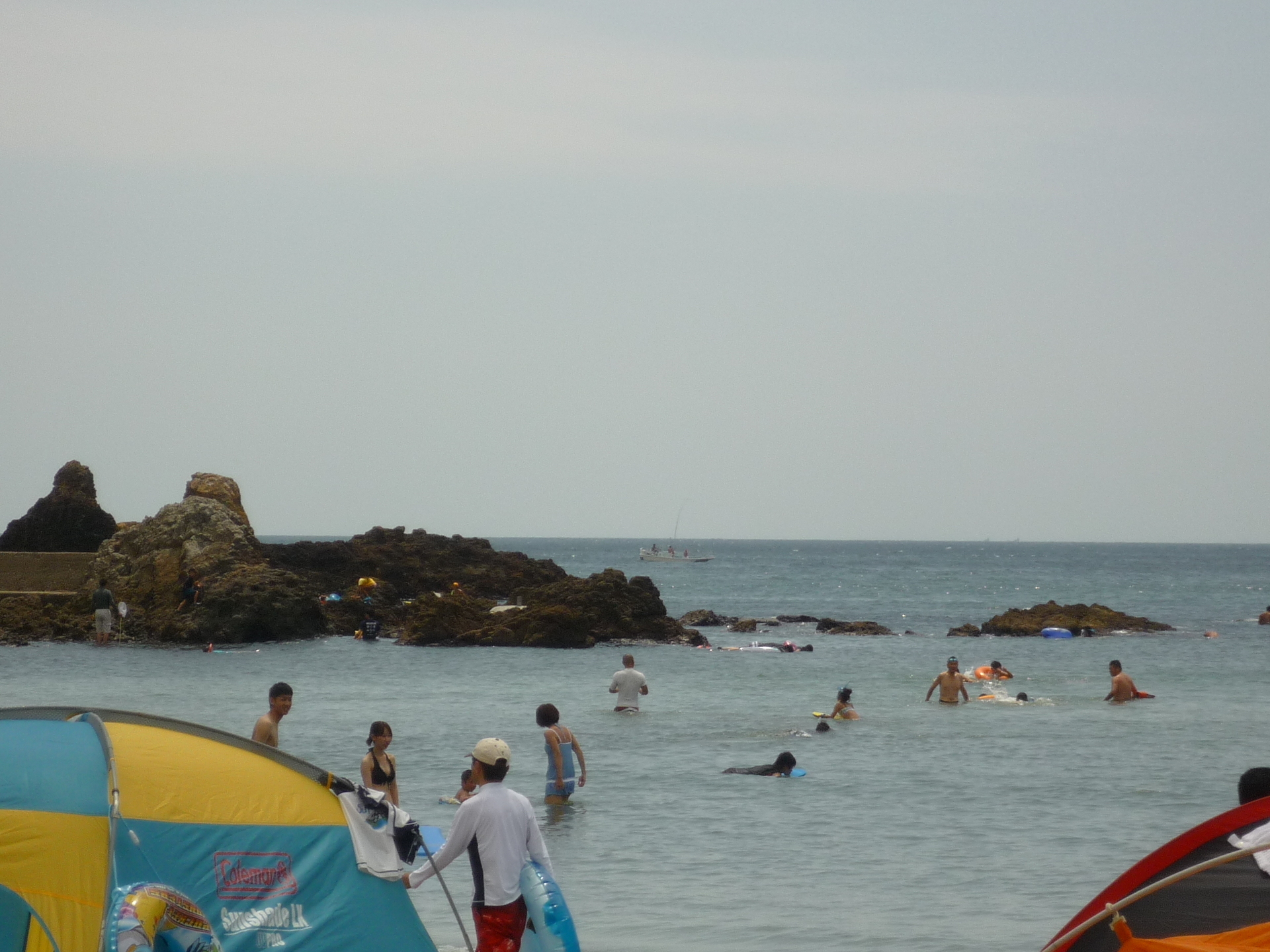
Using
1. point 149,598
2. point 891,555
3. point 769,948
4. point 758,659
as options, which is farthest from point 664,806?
point 891,555

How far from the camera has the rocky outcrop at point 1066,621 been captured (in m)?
46.6

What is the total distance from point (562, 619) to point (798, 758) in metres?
19.7

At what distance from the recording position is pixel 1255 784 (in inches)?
233

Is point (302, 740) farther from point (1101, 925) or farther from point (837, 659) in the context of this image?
point (837, 659)

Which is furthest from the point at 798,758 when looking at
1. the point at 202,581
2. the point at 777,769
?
the point at 202,581

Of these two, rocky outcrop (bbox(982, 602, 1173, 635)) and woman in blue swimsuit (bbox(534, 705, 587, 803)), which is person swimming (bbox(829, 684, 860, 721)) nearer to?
woman in blue swimsuit (bbox(534, 705, 587, 803))

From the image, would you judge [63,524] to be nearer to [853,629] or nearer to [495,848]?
[853,629]

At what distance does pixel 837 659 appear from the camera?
3675 centimetres

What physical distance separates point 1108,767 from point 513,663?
61.5ft

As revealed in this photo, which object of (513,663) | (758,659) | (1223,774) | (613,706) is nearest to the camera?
(1223,774)

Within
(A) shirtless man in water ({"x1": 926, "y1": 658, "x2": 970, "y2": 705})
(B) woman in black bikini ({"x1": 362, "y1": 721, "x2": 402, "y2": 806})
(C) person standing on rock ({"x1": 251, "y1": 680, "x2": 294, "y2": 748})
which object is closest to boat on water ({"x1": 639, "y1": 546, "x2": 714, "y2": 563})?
(A) shirtless man in water ({"x1": 926, "y1": 658, "x2": 970, "y2": 705})

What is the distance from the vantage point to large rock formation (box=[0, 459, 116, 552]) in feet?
152

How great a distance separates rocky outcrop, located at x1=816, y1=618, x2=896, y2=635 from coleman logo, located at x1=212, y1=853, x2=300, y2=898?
41.9 metres

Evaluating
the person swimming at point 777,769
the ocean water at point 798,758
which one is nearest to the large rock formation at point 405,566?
the ocean water at point 798,758
